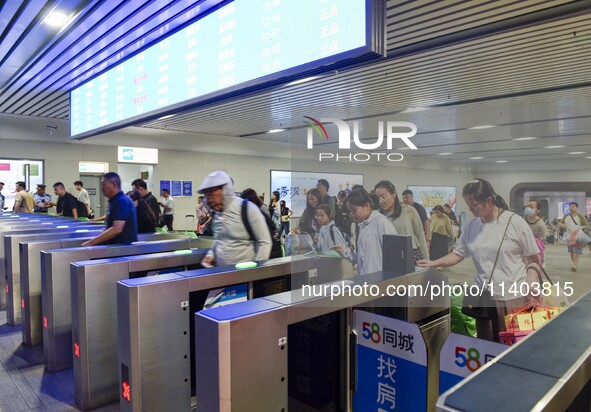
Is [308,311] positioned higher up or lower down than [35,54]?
lower down

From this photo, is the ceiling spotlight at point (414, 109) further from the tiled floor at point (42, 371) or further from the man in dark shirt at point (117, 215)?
the tiled floor at point (42, 371)

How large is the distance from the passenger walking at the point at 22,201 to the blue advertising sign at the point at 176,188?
12.6ft

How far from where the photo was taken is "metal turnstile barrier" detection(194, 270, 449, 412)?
142cm

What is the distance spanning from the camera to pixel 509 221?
167 centimetres

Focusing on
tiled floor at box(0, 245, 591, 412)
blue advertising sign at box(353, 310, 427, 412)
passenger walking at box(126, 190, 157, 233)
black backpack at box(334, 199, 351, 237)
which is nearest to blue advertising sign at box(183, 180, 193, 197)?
passenger walking at box(126, 190, 157, 233)

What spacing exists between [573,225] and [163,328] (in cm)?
192

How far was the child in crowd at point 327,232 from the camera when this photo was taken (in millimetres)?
2242

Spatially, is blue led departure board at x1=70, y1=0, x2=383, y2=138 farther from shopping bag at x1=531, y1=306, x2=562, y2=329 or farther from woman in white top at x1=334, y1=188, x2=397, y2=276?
shopping bag at x1=531, y1=306, x2=562, y2=329

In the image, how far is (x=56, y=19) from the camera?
12.8 ft

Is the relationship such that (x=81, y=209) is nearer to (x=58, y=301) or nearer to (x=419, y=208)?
(x=58, y=301)

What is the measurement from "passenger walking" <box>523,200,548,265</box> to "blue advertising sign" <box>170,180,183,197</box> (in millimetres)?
12055

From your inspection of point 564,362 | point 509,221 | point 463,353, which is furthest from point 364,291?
point 564,362

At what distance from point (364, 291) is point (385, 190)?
20.1 inches

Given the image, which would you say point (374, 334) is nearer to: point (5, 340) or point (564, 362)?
point (564, 362)
